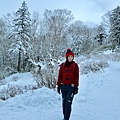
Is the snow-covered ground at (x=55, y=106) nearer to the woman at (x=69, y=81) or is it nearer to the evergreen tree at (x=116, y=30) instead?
the woman at (x=69, y=81)

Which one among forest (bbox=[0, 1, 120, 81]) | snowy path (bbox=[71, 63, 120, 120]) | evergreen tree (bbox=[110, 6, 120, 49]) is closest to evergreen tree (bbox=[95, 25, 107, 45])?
evergreen tree (bbox=[110, 6, 120, 49])

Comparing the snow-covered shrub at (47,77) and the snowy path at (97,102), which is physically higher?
the snow-covered shrub at (47,77)

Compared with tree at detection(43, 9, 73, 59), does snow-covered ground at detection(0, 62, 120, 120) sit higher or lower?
lower

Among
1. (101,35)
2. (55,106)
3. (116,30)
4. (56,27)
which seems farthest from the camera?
(101,35)

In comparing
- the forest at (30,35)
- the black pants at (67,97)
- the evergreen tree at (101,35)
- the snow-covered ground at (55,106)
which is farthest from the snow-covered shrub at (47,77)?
the evergreen tree at (101,35)

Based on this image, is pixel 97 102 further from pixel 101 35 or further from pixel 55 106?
pixel 101 35

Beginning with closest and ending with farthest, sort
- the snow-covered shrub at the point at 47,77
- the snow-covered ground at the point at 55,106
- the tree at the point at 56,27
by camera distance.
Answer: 1. the snow-covered ground at the point at 55,106
2. the snow-covered shrub at the point at 47,77
3. the tree at the point at 56,27

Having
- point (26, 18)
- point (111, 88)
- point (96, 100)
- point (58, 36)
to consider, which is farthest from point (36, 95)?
point (26, 18)

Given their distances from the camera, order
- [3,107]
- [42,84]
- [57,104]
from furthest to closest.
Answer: [42,84] < [57,104] < [3,107]

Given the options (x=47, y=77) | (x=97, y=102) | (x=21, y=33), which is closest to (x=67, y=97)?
(x=97, y=102)

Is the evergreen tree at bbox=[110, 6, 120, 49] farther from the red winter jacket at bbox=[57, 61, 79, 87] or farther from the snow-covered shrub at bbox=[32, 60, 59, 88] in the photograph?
the red winter jacket at bbox=[57, 61, 79, 87]

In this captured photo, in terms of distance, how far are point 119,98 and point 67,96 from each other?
10.6ft

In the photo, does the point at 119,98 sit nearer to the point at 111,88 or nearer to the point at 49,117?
the point at 111,88

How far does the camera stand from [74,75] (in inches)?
166
